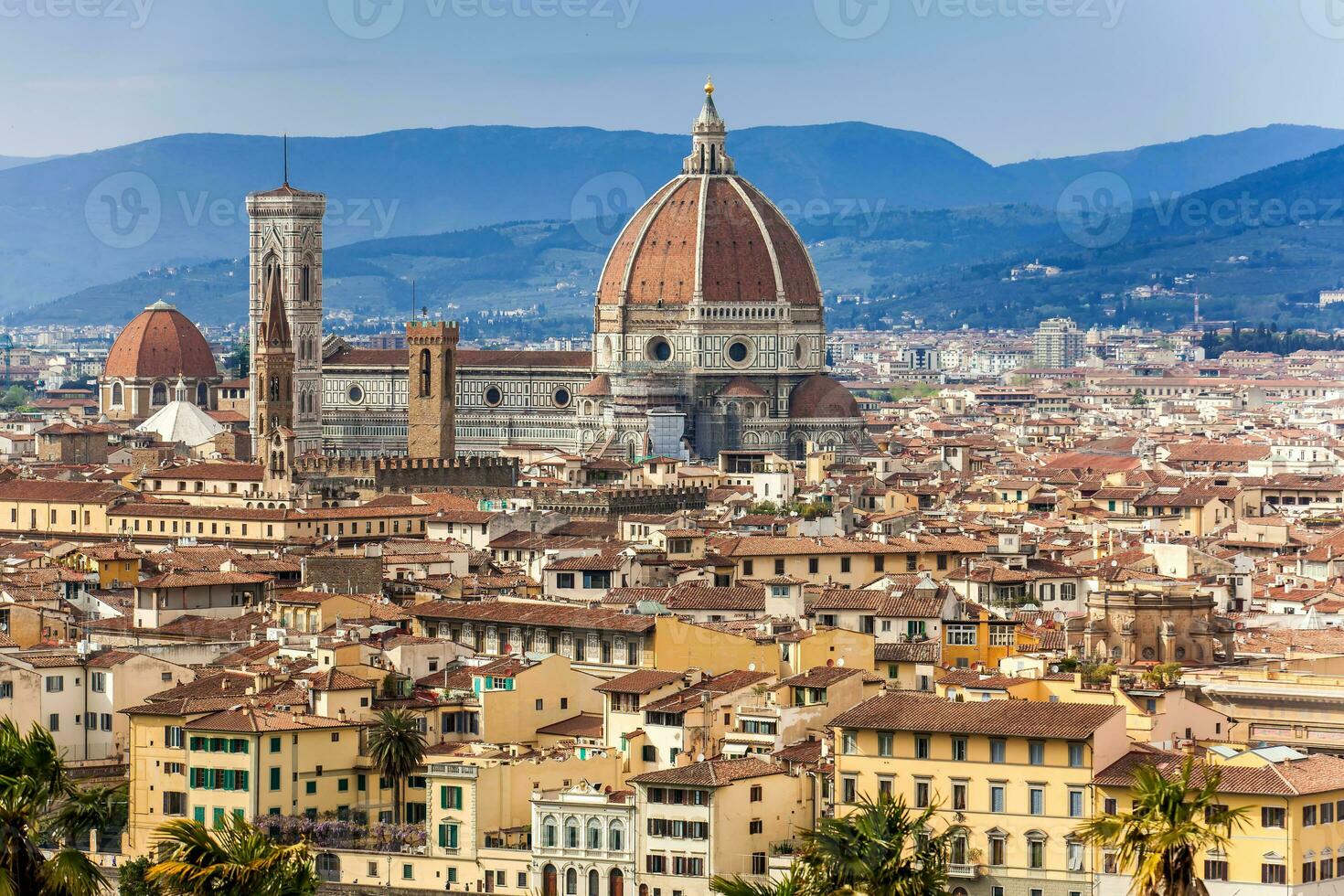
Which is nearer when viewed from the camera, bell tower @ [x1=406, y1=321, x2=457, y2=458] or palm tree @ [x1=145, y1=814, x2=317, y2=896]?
palm tree @ [x1=145, y1=814, x2=317, y2=896]

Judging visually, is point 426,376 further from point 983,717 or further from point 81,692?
point 983,717

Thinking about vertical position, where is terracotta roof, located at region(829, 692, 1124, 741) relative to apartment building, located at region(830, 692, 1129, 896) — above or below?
above

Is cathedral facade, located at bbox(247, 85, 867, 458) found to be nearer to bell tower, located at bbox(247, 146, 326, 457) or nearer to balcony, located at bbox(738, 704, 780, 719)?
bell tower, located at bbox(247, 146, 326, 457)

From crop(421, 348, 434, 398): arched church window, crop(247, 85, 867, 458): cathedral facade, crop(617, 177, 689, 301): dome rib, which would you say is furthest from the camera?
crop(617, 177, 689, 301): dome rib

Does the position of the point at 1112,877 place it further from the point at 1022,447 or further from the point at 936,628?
the point at 1022,447

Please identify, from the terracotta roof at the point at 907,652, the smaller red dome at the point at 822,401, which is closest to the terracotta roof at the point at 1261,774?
the terracotta roof at the point at 907,652

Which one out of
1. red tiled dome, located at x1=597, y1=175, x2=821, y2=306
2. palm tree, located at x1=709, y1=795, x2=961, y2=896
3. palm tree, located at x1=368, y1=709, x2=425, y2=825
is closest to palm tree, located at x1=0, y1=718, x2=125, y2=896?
palm tree, located at x1=709, y1=795, x2=961, y2=896
